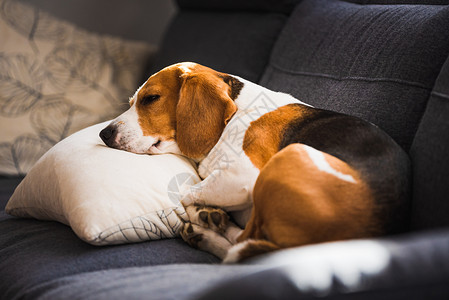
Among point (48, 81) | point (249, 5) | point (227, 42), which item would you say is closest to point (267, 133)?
point (227, 42)

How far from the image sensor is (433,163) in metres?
1.27

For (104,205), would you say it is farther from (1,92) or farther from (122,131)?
(1,92)

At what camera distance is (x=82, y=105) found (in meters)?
2.87

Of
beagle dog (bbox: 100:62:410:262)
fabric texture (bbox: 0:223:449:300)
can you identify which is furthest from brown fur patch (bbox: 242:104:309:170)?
fabric texture (bbox: 0:223:449:300)

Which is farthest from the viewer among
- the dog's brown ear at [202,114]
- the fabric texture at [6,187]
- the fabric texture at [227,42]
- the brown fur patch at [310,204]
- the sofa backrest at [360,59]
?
the fabric texture at [227,42]

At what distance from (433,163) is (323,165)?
0.28m

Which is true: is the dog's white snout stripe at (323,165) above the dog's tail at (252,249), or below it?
above

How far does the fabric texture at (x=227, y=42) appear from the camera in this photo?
2562 millimetres

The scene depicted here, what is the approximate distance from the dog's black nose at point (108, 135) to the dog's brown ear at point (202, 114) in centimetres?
26

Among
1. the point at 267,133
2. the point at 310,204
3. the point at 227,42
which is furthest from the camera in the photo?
the point at 227,42

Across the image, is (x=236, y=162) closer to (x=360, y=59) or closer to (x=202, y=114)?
(x=202, y=114)

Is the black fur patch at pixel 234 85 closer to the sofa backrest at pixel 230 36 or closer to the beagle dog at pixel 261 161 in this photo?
the beagle dog at pixel 261 161

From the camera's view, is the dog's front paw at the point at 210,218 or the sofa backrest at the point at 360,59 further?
the dog's front paw at the point at 210,218

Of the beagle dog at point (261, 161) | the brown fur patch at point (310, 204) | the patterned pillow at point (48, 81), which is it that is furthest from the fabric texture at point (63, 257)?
the patterned pillow at point (48, 81)
